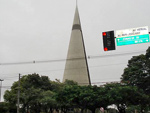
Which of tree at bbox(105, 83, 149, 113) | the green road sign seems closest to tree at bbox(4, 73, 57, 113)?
tree at bbox(105, 83, 149, 113)

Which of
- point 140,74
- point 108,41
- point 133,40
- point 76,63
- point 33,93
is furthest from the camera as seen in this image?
point 76,63

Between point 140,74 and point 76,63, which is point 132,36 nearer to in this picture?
point 140,74

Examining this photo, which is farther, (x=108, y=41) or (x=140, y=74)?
(x=140, y=74)

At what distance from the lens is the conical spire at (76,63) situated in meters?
82.7

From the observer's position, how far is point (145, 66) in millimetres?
38375

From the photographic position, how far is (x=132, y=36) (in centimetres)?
1477

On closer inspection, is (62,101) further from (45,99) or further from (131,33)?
(131,33)

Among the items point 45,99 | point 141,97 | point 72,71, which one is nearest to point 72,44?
point 72,71

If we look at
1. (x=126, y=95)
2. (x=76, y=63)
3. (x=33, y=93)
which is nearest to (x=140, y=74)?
(x=126, y=95)

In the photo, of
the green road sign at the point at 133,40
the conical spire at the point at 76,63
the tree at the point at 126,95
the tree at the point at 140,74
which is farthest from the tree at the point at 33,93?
the conical spire at the point at 76,63

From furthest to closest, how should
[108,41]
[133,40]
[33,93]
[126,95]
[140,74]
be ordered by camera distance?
1. [33,93]
2. [140,74]
3. [126,95]
4. [133,40]
5. [108,41]

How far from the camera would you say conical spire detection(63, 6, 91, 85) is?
82688 millimetres

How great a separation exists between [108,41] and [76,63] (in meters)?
71.2

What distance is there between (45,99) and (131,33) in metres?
27.8
